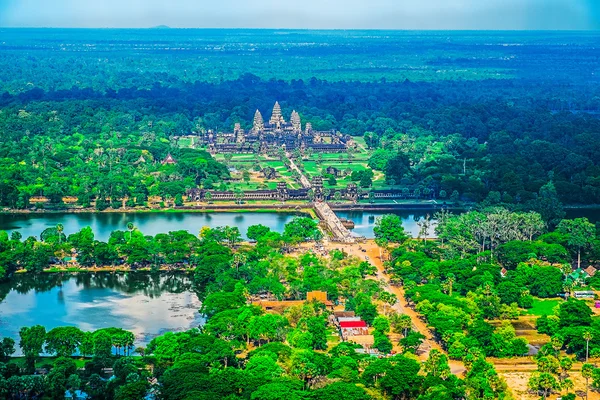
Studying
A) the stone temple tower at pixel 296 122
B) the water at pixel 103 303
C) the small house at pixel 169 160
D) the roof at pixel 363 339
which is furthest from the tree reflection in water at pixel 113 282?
the stone temple tower at pixel 296 122

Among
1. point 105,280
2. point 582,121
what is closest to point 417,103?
point 582,121

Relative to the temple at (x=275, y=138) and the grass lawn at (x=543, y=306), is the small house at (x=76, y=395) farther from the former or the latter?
the temple at (x=275, y=138)

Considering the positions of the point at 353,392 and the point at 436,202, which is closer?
the point at 353,392

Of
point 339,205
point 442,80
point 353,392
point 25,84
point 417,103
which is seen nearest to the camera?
point 353,392

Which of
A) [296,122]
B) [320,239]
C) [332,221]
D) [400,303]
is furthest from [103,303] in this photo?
[296,122]

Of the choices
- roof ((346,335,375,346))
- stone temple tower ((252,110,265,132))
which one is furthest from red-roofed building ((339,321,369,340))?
stone temple tower ((252,110,265,132))

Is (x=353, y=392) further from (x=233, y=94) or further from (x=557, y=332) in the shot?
(x=233, y=94)

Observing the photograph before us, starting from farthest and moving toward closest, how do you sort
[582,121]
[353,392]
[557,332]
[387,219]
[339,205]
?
[582,121] → [339,205] → [387,219] → [557,332] → [353,392]
